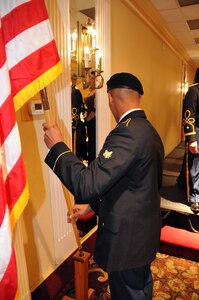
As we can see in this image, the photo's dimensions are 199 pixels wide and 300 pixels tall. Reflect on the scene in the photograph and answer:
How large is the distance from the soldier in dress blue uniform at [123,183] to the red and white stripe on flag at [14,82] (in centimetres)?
17

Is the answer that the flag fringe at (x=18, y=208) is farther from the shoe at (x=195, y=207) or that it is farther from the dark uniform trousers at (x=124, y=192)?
the shoe at (x=195, y=207)

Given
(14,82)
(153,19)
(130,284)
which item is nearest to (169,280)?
(130,284)

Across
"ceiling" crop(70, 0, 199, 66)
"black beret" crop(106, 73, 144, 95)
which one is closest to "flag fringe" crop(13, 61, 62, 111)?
"black beret" crop(106, 73, 144, 95)

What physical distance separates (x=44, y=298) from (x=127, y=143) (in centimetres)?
131

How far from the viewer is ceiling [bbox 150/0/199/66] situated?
336 cm

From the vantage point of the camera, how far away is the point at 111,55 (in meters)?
2.51

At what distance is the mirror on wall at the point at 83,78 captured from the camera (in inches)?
76.5

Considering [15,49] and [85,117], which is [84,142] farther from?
[15,49]

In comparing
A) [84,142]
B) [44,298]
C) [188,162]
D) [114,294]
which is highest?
[84,142]

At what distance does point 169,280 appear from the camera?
203cm

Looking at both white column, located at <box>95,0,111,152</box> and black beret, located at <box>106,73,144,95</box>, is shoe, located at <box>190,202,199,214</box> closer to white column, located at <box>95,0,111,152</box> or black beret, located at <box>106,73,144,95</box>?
white column, located at <box>95,0,111,152</box>

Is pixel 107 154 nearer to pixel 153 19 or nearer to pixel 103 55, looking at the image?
pixel 103 55

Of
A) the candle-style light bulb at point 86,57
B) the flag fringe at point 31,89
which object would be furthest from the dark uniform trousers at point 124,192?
the candle-style light bulb at point 86,57

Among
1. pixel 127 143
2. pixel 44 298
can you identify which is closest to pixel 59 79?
pixel 127 143
